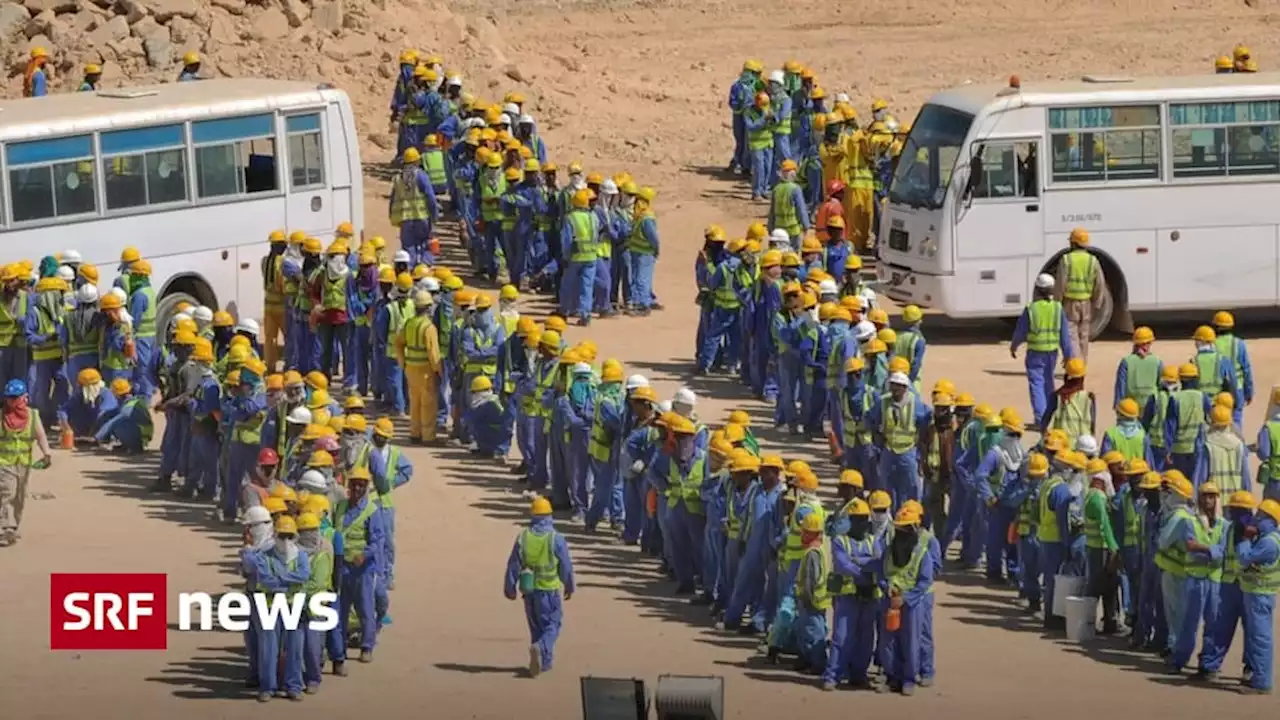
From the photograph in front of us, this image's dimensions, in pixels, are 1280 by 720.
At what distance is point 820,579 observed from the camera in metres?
25.3

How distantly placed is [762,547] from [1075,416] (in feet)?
14.5

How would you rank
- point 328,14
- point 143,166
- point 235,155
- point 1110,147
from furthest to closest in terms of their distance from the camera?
point 328,14 < point 1110,147 < point 235,155 < point 143,166

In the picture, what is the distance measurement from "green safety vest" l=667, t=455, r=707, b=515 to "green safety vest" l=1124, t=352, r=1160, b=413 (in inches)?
202

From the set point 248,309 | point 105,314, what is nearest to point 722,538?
point 105,314

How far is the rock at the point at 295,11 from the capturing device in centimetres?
4475

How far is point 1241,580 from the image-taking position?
25219 millimetres

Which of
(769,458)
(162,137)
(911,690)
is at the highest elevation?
(162,137)

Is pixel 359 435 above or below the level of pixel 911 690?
above

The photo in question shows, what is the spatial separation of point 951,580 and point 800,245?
866cm

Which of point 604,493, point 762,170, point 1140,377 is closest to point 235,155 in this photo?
point 604,493

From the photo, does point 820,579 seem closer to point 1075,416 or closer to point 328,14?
point 1075,416

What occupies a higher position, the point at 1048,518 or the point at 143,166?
the point at 143,166

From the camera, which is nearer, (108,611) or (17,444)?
(108,611)

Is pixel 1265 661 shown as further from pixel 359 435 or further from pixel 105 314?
pixel 105 314
